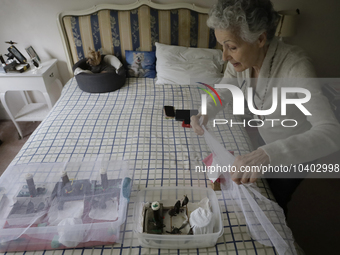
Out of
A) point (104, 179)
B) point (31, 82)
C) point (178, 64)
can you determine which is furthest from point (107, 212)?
point (31, 82)

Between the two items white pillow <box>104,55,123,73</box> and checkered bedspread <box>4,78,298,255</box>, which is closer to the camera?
checkered bedspread <box>4,78,298,255</box>

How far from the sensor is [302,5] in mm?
2352

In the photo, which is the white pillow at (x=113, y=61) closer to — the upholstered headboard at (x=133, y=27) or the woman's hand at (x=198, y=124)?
the upholstered headboard at (x=133, y=27)

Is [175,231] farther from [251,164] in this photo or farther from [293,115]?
[293,115]

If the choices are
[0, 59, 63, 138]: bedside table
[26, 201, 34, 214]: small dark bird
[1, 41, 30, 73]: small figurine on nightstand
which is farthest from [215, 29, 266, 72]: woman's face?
[1, 41, 30, 73]: small figurine on nightstand

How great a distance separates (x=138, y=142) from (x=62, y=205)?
1.95 ft

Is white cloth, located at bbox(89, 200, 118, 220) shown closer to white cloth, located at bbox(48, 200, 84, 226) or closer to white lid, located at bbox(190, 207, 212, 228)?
white cloth, located at bbox(48, 200, 84, 226)

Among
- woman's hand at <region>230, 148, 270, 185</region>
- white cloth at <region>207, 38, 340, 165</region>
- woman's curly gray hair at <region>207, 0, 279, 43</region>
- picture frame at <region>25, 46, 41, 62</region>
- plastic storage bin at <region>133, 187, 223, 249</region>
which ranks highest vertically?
woman's curly gray hair at <region>207, 0, 279, 43</region>

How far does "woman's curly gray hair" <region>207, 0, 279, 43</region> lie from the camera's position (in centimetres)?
90

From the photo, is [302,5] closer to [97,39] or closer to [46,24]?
[97,39]

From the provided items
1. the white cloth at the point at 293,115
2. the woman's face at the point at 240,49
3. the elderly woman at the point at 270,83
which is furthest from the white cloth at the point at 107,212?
the woman's face at the point at 240,49

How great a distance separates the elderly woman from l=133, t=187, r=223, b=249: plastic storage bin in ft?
0.75

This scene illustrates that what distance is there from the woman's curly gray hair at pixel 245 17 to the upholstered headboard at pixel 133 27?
1544mm

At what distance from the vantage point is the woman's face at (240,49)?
97cm
